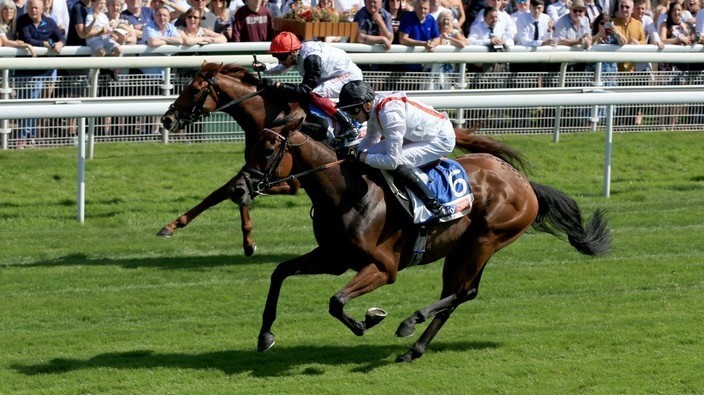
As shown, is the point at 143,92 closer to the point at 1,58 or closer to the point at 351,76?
the point at 1,58

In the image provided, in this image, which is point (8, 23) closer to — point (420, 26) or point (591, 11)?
point (420, 26)

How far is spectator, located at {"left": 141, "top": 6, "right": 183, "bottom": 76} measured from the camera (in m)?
13.7

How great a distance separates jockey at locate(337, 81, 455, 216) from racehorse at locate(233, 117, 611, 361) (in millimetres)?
157

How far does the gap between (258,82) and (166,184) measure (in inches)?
109

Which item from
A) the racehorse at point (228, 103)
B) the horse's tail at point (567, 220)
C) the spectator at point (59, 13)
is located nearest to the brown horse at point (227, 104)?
the racehorse at point (228, 103)

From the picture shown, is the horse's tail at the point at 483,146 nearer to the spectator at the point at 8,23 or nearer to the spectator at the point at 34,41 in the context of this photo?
the spectator at the point at 34,41

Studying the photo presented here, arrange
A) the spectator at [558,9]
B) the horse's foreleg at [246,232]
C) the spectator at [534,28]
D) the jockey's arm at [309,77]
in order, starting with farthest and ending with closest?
the spectator at [558,9] → the spectator at [534,28] → the horse's foreleg at [246,232] → the jockey's arm at [309,77]

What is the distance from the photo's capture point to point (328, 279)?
10312 mm

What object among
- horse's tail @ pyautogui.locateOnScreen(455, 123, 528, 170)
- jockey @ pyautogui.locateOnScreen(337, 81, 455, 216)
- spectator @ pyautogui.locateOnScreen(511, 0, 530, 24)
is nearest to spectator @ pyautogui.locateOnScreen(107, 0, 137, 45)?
spectator @ pyautogui.locateOnScreen(511, 0, 530, 24)

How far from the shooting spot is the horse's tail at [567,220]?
8945mm

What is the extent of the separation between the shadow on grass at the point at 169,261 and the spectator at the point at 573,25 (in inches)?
234

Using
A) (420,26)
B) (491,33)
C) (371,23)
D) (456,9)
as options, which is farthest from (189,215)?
(456,9)

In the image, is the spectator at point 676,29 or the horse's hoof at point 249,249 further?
the spectator at point 676,29

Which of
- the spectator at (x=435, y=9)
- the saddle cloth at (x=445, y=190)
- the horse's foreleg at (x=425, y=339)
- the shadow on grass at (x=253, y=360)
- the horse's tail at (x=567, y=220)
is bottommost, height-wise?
the shadow on grass at (x=253, y=360)
